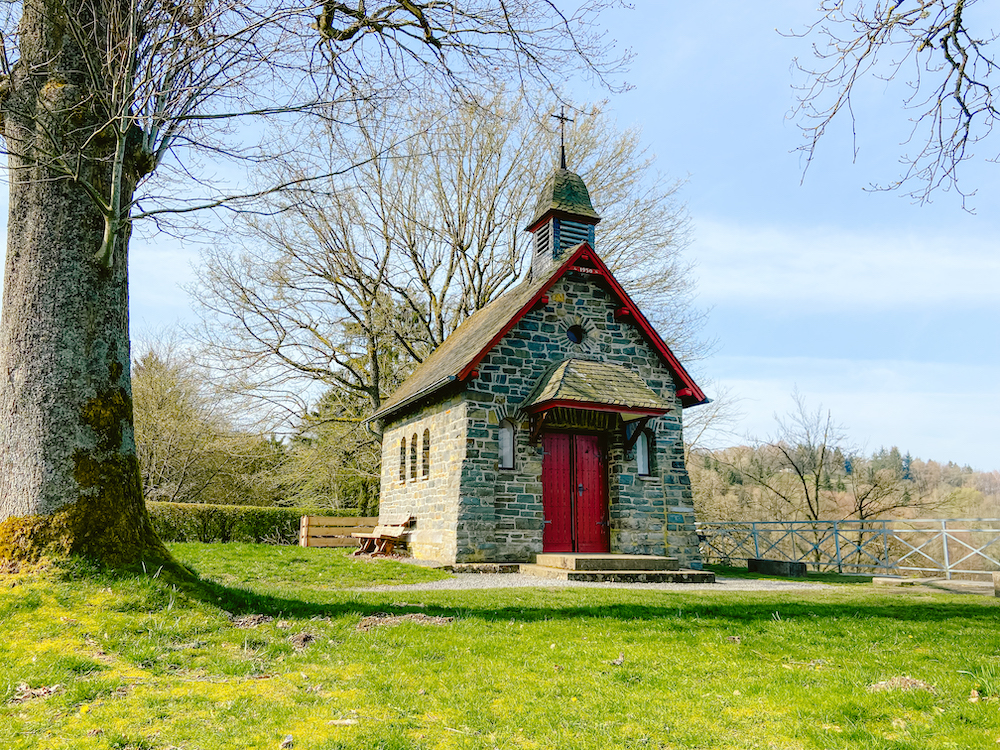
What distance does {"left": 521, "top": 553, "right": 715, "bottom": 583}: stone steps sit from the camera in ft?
40.9

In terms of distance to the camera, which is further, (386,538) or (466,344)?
(466,344)

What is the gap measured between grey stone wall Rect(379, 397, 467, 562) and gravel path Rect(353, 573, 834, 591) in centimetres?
164

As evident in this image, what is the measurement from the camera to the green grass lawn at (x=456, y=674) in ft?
13.3

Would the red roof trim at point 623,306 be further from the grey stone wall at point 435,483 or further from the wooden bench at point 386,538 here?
the wooden bench at point 386,538

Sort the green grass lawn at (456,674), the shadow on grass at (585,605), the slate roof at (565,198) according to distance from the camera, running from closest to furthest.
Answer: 1. the green grass lawn at (456,674)
2. the shadow on grass at (585,605)
3. the slate roof at (565,198)

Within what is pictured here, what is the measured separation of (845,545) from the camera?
67.2ft

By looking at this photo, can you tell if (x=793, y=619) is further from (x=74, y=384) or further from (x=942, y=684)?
(x=74, y=384)

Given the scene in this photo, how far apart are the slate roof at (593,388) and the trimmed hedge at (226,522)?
11137mm

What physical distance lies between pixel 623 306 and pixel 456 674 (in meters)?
12.1

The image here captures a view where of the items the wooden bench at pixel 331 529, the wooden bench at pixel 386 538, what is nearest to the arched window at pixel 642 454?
the wooden bench at pixel 386 538

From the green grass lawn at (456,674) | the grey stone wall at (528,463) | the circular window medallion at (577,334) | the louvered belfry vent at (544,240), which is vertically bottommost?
the green grass lawn at (456,674)

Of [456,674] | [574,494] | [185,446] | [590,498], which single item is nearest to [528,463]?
[574,494]

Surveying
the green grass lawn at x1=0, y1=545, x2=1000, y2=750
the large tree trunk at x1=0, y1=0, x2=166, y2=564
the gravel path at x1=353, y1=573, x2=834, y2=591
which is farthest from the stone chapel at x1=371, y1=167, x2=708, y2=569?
the large tree trunk at x1=0, y1=0, x2=166, y2=564

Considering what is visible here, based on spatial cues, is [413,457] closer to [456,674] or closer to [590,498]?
[590,498]
